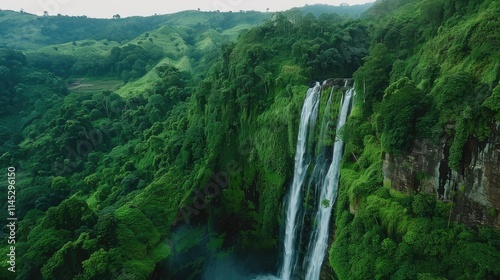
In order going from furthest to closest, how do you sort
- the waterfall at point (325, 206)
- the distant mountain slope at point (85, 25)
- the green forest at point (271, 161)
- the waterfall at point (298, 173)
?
the distant mountain slope at point (85, 25) → the waterfall at point (298, 173) → the waterfall at point (325, 206) → the green forest at point (271, 161)

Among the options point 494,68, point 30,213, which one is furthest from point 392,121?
point 30,213

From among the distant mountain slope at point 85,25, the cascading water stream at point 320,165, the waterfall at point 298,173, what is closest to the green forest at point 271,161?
the cascading water stream at point 320,165

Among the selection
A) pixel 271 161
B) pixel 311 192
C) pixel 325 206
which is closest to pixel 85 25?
pixel 271 161

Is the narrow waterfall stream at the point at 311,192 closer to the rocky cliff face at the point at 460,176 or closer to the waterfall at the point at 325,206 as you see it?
the waterfall at the point at 325,206

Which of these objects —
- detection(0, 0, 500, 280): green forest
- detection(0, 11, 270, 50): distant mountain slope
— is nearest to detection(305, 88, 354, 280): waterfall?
detection(0, 0, 500, 280): green forest

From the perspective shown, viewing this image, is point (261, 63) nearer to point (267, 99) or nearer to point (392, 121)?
point (267, 99)
